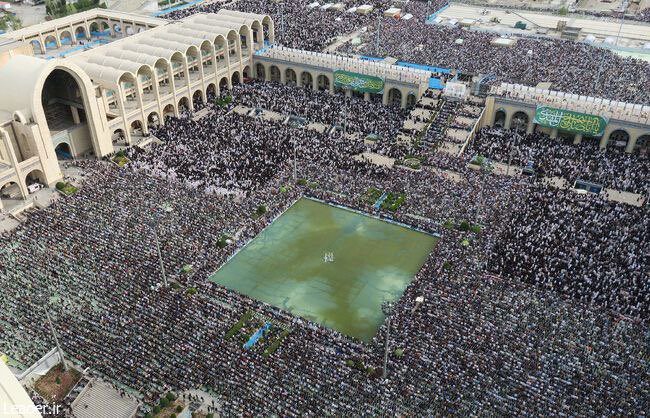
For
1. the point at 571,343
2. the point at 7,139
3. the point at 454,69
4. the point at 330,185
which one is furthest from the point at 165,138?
→ the point at 571,343

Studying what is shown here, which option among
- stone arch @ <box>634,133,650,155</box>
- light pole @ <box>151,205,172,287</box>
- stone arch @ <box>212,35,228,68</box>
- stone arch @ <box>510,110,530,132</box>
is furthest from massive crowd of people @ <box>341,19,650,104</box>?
light pole @ <box>151,205,172,287</box>

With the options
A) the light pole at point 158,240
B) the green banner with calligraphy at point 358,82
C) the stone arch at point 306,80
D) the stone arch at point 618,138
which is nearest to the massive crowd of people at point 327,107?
the green banner with calligraphy at point 358,82

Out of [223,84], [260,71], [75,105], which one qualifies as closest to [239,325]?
A: [75,105]

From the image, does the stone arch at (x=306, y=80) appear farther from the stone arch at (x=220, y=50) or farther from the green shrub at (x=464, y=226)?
the green shrub at (x=464, y=226)

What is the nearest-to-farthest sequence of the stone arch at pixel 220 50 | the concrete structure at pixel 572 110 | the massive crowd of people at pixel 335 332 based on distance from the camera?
the massive crowd of people at pixel 335 332 → the concrete structure at pixel 572 110 → the stone arch at pixel 220 50

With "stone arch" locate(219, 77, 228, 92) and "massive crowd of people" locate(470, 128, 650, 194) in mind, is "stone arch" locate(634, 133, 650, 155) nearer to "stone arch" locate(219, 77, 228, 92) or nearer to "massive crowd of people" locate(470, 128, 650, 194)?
"massive crowd of people" locate(470, 128, 650, 194)
